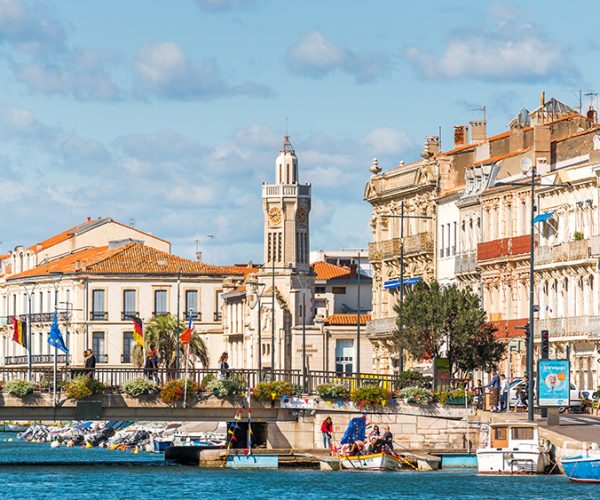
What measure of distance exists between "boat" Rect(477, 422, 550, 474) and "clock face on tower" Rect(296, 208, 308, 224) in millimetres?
94821

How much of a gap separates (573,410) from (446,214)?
30.9 m

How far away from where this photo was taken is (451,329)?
4112 inches

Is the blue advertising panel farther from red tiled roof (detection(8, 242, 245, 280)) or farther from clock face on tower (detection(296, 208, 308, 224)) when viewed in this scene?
red tiled roof (detection(8, 242, 245, 280))

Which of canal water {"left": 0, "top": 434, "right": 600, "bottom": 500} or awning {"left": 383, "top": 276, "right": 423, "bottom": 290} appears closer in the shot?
canal water {"left": 0, "top": 434, "right": 600, "bottom": 500}

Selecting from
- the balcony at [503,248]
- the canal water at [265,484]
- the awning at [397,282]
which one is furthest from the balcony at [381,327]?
the canal water at [265,484]

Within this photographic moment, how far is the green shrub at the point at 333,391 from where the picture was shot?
307ft

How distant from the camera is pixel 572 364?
105 m

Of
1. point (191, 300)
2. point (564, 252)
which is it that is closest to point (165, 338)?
point (191, 300)

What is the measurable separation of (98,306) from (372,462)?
3780 inches

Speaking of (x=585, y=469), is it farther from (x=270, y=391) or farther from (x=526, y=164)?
(x=526, y=164)

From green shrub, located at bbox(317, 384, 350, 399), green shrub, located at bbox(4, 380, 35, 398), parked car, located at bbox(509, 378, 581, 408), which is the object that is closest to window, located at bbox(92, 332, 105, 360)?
parked car, located at bbox(509, 378, 581, 408)

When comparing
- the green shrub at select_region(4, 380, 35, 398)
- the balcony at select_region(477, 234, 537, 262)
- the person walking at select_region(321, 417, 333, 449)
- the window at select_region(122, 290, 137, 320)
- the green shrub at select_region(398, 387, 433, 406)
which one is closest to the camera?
the green shrub at select_region(4, 380, 35, 398)

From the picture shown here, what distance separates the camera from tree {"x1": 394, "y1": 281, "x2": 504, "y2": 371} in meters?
104

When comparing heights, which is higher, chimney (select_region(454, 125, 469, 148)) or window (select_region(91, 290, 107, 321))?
chimney (select_region(454, 125, 469, 148))
